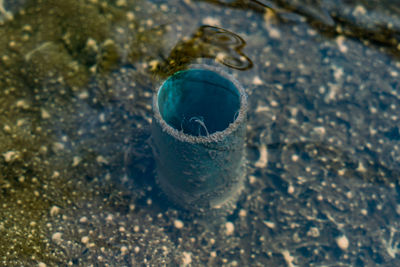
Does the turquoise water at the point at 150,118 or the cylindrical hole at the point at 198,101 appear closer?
the cylindrical hole at the point at 198,101

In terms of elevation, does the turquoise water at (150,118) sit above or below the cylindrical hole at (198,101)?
below

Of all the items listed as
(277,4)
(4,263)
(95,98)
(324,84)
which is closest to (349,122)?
(324,84)

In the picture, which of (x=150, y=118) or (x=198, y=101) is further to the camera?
(x=150, y=118)

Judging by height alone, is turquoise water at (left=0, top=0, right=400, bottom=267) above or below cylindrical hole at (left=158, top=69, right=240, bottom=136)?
below

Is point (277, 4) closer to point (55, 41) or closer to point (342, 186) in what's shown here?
point (342, 186)

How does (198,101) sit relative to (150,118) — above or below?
above
